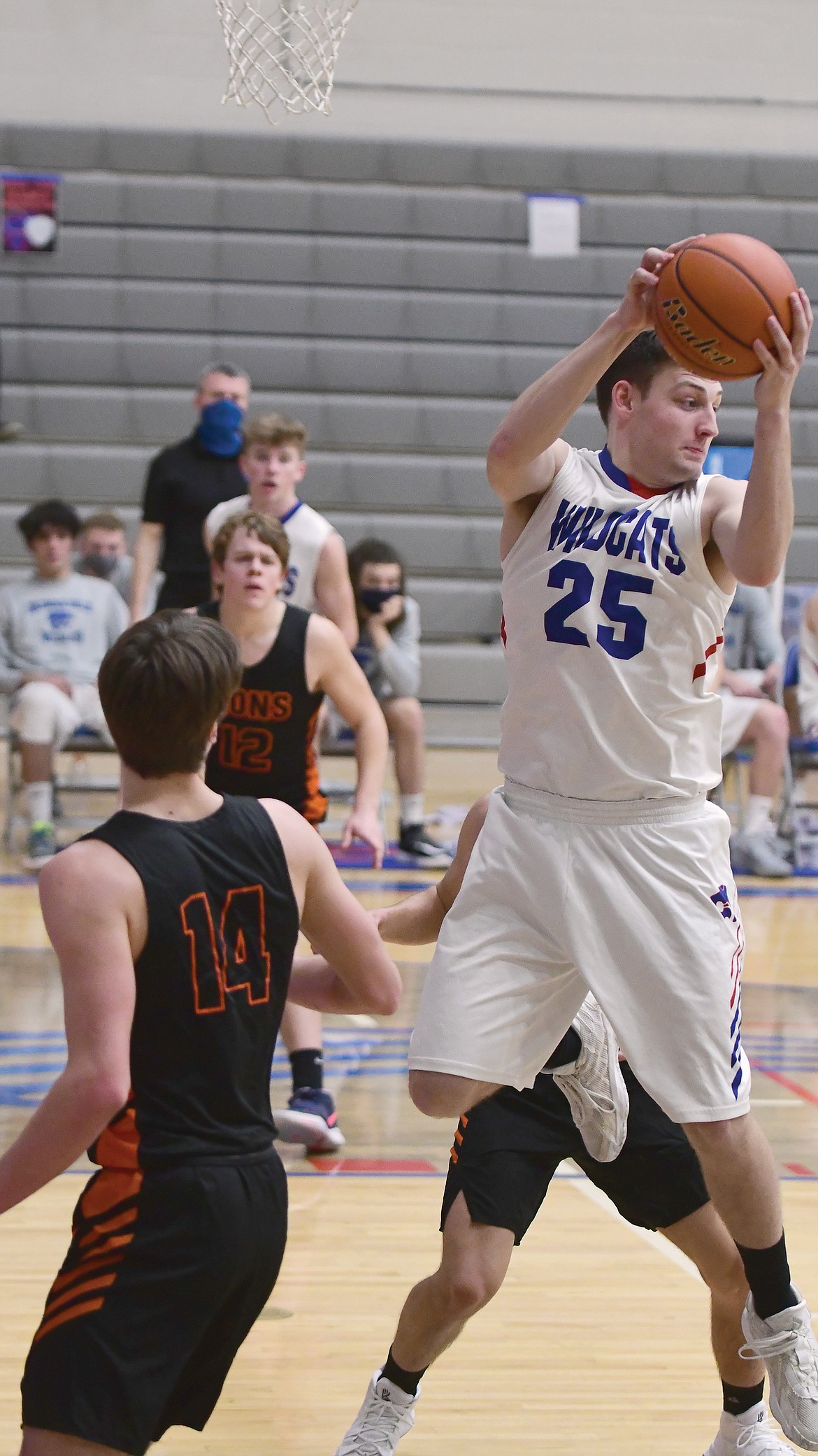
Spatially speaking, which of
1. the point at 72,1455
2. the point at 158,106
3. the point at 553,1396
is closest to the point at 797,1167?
the point at 553,1396

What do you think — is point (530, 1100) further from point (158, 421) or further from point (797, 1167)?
point (158, 421)

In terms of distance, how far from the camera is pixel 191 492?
21.8 ft

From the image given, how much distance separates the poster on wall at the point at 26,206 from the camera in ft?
36.6

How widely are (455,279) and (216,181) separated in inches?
67.1

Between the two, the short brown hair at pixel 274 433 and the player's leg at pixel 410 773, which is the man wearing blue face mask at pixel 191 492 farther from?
the player's leg at pixel 410 773

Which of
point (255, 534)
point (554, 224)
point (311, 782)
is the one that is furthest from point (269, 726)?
point (554, 224)

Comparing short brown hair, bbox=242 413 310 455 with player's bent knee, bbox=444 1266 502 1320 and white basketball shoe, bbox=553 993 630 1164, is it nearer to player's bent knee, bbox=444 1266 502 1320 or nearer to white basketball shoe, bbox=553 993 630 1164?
white basketball shoe, bbox=553 993 630 1164

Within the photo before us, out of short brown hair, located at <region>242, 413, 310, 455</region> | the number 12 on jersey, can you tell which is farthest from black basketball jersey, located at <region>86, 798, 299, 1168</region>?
short brown hair, located at <region>242, 413, 310, 455</region>

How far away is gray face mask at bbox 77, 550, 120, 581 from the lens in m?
8.85

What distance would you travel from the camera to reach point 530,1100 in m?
2.65

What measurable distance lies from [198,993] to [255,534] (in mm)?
2478

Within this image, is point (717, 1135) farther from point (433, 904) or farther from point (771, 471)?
point (771, 471)

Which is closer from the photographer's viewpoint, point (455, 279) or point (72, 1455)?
point (72, 1455)

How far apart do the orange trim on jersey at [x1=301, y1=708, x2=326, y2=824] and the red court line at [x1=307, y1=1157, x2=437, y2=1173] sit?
0.85 metres
